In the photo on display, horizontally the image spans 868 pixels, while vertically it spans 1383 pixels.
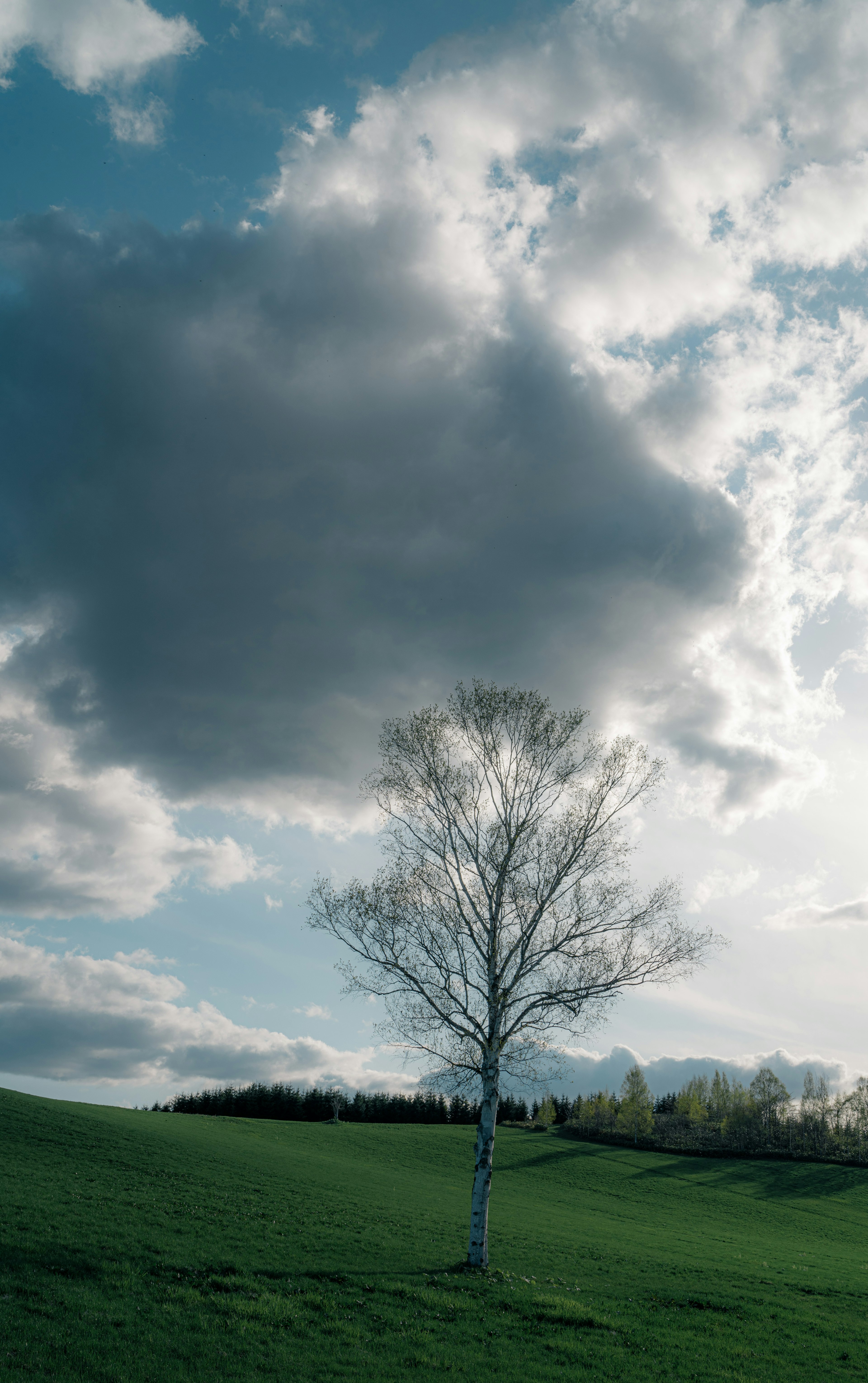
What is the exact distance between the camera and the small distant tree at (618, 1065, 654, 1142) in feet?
319

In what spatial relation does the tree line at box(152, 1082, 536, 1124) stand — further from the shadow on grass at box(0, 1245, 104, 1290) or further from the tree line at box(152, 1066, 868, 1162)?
the shadow on grass at box(0, 1245, 104, 1290)

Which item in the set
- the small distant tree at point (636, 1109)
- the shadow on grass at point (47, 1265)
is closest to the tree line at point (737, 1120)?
the small distant tree at point (636, 1109)

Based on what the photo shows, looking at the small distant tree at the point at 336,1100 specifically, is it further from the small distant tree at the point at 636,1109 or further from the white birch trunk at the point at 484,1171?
the white birch trunk at the point at 484,1171

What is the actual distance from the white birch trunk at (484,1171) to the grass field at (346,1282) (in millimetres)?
757

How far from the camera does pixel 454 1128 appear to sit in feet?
275

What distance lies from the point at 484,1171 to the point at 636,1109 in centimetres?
9358

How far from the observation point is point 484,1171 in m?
20.8

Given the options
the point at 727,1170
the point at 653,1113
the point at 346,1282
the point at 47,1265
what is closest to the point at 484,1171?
the point at 346,1282

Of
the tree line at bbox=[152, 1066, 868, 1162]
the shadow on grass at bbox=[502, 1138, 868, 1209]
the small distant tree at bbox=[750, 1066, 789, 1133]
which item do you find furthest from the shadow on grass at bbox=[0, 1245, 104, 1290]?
the small distant tree at bbox=[750, 1066, 789, 1133]

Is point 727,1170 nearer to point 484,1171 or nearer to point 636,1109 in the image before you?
point 636,1109

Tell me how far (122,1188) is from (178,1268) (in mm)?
13019

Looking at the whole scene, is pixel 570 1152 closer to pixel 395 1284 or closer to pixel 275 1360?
pixel 395 1284

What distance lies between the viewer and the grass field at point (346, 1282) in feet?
41.3

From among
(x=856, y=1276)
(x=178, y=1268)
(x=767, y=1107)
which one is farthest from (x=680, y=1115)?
(x=178, y=1268)
